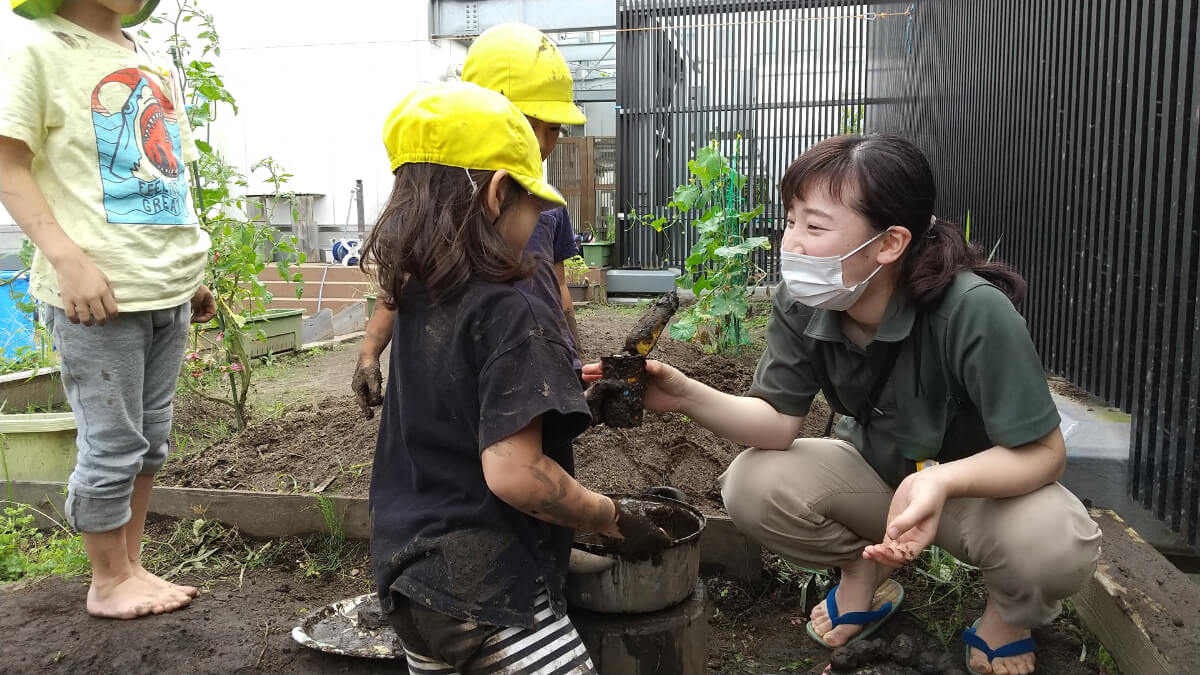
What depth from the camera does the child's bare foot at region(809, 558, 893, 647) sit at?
85.6 inches

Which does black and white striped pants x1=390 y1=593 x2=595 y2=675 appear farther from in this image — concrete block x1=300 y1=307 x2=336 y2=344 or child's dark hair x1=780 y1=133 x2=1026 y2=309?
concrete block x1=300 y1=307 x2=336 y2=344

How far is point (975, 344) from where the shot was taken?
5.83 feet

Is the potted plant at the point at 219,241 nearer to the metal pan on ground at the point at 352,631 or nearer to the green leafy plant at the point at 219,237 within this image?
the green leafy plant at the point at 219,237

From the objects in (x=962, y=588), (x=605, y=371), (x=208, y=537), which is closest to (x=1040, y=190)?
(x=962, y=588)

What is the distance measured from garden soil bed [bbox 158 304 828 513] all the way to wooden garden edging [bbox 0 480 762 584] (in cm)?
22

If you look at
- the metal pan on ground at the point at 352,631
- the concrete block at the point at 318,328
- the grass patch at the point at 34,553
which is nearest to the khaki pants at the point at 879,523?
the metal pan on ground at the point at 352,631

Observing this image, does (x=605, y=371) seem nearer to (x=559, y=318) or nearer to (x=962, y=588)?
(x=559, y=318)

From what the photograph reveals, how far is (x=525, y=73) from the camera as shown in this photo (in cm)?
256

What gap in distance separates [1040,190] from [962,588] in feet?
6.61

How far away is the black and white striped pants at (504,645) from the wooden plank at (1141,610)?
4.01ft

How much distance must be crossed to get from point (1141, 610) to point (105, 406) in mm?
2546

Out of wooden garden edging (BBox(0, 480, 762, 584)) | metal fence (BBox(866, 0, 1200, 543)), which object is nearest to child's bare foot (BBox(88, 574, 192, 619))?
wooden garden edging (BBox(0, 480, 762, 584))

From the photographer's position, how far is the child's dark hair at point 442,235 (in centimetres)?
149

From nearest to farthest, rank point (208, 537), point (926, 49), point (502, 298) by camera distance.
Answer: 1. point (502, 298)
2. point (208, 537)
3. point (926, 49)
